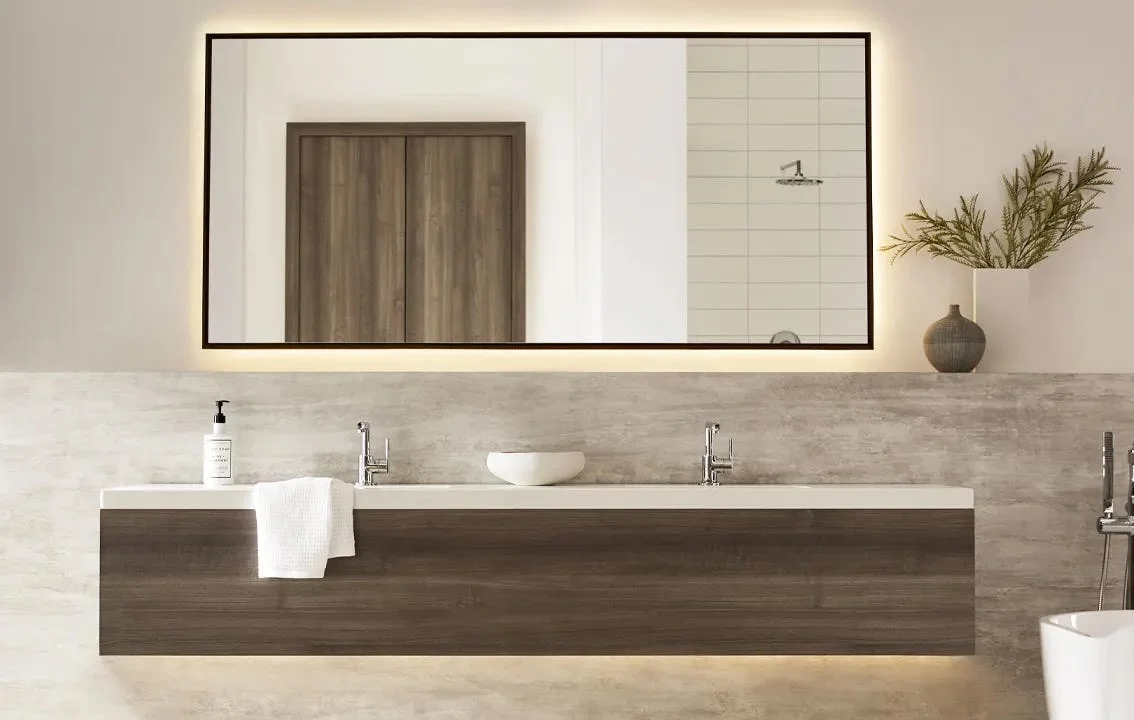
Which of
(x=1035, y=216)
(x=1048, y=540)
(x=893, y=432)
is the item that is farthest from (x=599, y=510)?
(x=1035, y=216)

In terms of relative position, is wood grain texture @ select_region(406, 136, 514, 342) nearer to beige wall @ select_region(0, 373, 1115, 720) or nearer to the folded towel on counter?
beige wall @ select_region(0, 373, 1115, 720)

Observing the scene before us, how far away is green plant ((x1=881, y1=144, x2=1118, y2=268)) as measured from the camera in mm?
2924

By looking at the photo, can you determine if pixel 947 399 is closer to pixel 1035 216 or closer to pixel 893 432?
pixel 893 432

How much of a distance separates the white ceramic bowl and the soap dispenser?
69 centimetres

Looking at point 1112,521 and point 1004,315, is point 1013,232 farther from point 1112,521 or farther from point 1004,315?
point 1112,521

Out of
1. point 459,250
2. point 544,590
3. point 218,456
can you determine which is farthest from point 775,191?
point 218,456

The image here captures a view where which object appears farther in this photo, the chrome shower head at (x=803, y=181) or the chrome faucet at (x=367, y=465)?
the chrome shower head at (x=803, y=181)

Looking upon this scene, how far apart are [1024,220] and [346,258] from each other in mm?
1897

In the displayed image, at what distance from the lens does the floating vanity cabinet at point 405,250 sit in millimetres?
2924

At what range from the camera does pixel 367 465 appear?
2.80 meters

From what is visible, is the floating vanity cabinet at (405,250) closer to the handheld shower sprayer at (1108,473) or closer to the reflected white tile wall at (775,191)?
the reflected white tile wall at (775,191)

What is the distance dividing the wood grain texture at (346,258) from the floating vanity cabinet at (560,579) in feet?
1.86

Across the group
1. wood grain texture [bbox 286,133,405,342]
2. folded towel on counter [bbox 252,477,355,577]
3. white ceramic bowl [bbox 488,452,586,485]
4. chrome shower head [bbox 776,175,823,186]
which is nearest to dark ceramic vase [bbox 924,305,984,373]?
chrome shower head [bbox 776,175,823,186]

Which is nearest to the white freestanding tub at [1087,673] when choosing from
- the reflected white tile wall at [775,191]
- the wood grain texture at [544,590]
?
the wood grain texture at [544,590]
